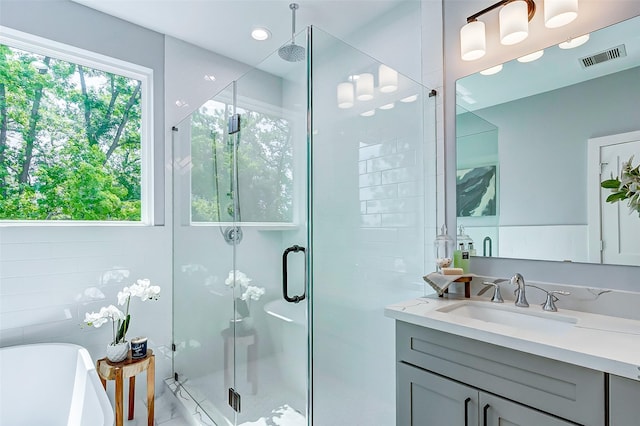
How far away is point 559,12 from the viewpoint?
1.39 meters

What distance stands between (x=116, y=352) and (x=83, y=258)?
0.67 metres

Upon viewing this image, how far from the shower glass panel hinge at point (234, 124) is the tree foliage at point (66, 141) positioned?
1061 millimetres

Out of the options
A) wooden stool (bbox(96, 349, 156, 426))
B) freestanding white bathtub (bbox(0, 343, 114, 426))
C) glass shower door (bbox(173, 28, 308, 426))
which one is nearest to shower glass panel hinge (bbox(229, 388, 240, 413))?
glass shower door (bbox(173, 28, 308, 426))

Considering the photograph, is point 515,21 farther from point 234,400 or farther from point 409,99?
point 234,400

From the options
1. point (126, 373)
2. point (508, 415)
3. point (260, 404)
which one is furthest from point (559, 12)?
point (126, 373)

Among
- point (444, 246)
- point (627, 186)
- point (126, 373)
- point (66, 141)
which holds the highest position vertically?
point (66, 141)

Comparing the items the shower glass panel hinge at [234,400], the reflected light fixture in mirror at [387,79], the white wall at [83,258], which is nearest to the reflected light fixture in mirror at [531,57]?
the reflected light fixture in mirror at [387,79]

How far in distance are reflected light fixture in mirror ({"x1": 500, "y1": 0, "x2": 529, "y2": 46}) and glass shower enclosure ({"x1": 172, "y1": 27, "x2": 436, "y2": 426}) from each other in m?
0.49

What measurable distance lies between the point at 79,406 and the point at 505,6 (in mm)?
2878

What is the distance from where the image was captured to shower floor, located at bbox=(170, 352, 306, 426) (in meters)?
1.54

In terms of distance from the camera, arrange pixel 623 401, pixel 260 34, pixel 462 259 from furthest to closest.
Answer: pixel 260 34 < pixel 462 259 < pixel 623 401

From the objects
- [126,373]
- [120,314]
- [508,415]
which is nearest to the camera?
[508,415]

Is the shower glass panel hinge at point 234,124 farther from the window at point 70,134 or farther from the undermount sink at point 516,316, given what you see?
the undermount sink at point 516,316

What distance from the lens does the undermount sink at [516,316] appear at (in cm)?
131
